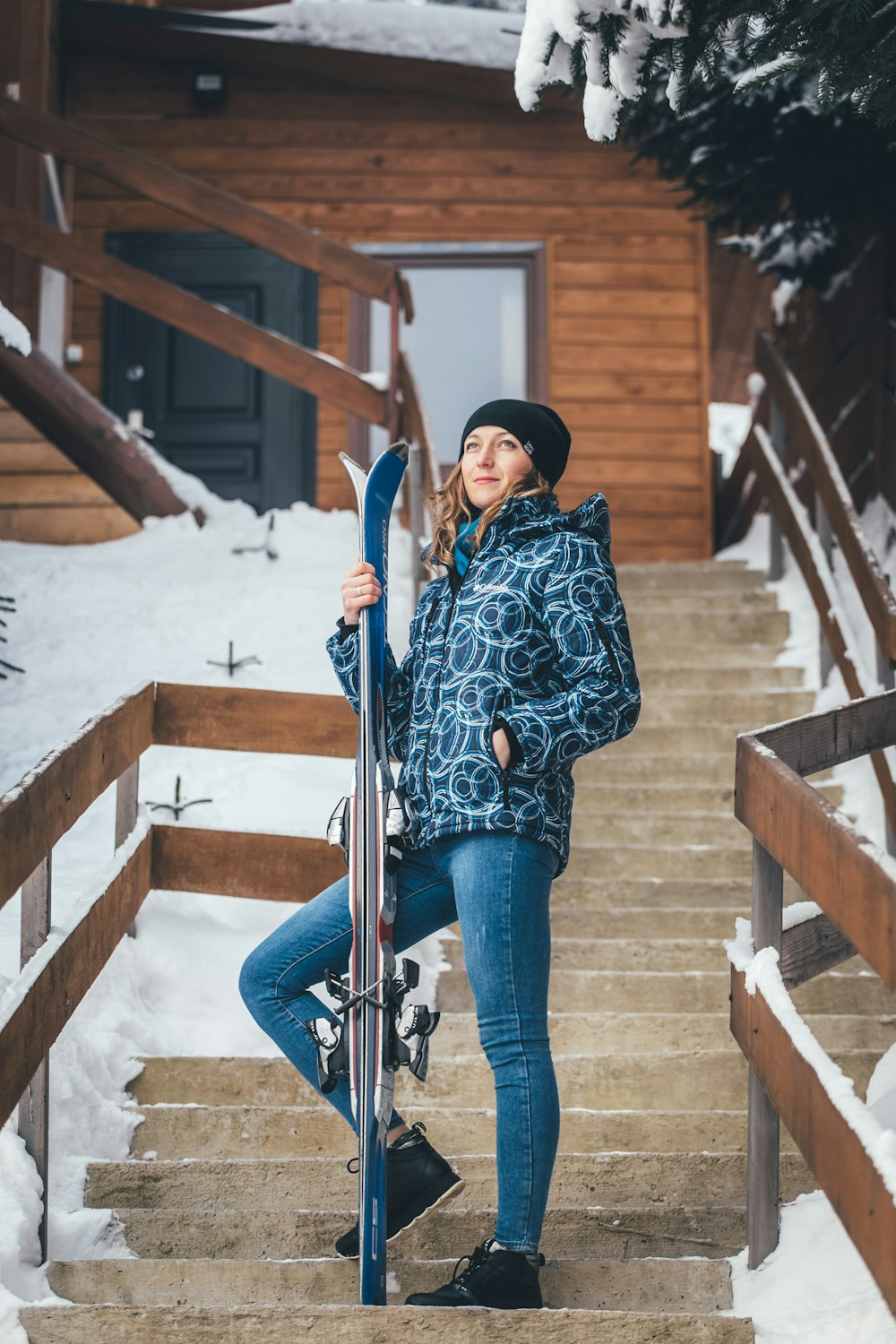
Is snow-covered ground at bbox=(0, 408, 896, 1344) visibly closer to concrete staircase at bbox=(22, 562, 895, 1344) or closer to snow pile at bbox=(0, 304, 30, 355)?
concrete staircase at bbox=(22, 562, 895, 1344)

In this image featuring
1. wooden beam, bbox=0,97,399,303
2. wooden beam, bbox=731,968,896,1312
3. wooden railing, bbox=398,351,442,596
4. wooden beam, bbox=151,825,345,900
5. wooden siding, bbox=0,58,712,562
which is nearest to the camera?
wooden beam, bbox=731,968,896,1312

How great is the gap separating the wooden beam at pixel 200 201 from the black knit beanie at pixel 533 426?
3.90 metres

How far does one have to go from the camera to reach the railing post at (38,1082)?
2557mm

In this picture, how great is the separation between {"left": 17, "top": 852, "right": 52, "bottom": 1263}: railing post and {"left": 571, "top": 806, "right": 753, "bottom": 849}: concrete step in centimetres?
279

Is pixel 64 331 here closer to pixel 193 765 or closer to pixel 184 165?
pixel 184 165

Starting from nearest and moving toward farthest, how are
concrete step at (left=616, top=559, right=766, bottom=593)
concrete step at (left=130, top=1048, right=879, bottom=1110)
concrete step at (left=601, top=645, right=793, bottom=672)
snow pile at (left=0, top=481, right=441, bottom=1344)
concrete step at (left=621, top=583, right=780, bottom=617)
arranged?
snow pile at (left=0, top=481, right=441, bottom=1344), concrete step at (left=130, top=1048, right=879, bottom=1110), concrete step at (left=601, top=645, right=793, bottom=672), concrete step at (left=621, top=583, right=780, bottom=617), concrete step at (left=616, top=559, right=766, bottom=593)

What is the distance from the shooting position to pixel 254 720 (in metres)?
3.80

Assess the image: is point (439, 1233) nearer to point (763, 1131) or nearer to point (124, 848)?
point (763, 1131)

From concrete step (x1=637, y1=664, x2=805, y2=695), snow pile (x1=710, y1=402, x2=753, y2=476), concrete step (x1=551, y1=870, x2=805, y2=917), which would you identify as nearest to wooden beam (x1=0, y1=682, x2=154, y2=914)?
concrete step (x1=551, y1=870, x2=805, y2=917)

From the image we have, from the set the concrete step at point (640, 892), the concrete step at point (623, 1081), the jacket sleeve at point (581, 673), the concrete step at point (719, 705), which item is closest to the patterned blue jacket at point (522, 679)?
the jacket sleeve at point (581, 673)

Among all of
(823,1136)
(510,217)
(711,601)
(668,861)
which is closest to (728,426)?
(510,217)

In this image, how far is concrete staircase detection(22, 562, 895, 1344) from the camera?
7.29ft

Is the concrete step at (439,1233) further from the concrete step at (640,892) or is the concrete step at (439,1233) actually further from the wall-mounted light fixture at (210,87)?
the wall-mounted light fixture at (210,87)

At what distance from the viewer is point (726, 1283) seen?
2.58m
